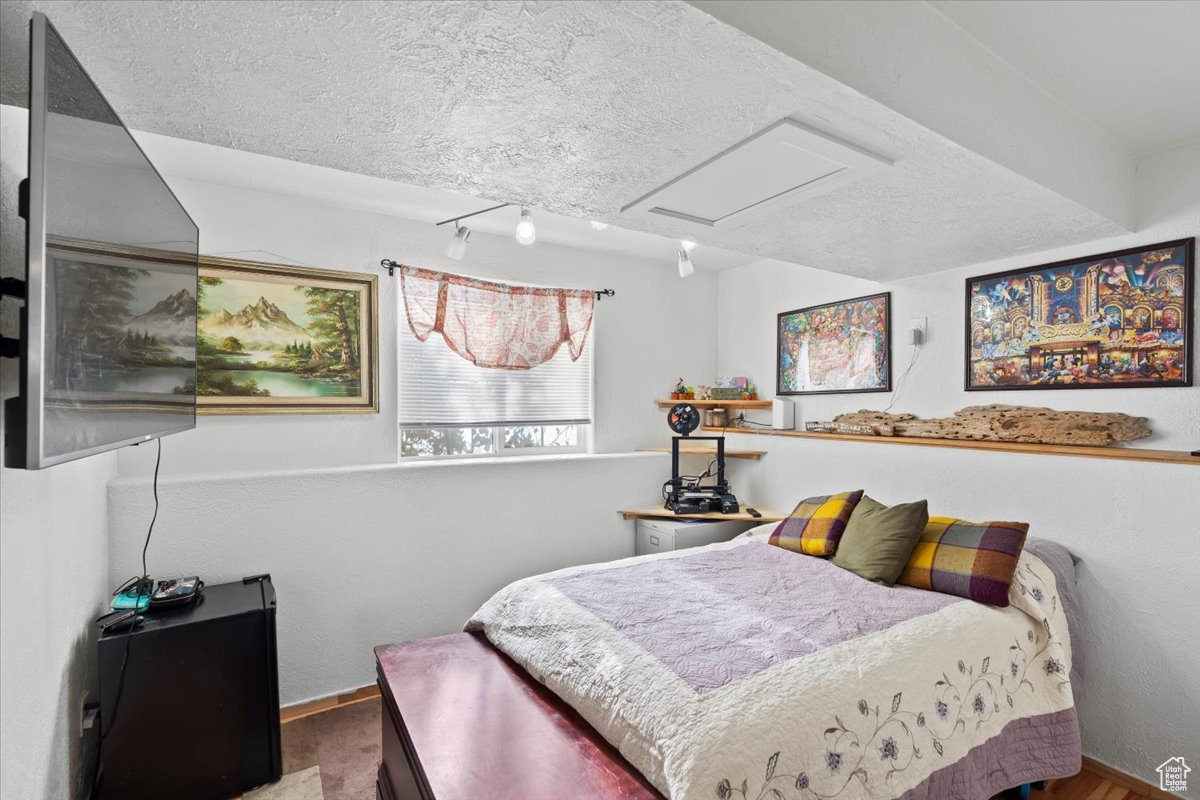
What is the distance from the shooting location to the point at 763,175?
5.45 feet

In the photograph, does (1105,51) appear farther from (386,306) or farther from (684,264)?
(386,306)

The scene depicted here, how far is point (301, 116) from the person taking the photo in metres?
1.34

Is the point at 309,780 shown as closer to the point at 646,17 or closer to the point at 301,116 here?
the point at 301,116

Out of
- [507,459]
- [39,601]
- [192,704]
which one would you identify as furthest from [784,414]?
[39,601]

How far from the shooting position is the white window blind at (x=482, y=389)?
315cm

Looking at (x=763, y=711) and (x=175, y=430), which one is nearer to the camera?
(x=763, y=711)

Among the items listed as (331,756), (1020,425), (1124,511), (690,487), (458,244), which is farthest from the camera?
(690,487)

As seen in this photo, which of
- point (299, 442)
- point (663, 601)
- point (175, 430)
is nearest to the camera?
point (175, 430)

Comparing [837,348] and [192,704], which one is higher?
[837,348]

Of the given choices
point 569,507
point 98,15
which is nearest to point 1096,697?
point 569,507

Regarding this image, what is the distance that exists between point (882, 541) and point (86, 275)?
271 centimetres

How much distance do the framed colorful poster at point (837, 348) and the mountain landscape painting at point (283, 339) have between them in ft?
8.81

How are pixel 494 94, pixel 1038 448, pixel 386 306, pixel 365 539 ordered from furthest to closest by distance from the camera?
pixel 386 306
pixel 365 539
pixel 1038 448
pixel 494 94

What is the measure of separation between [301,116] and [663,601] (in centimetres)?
193
